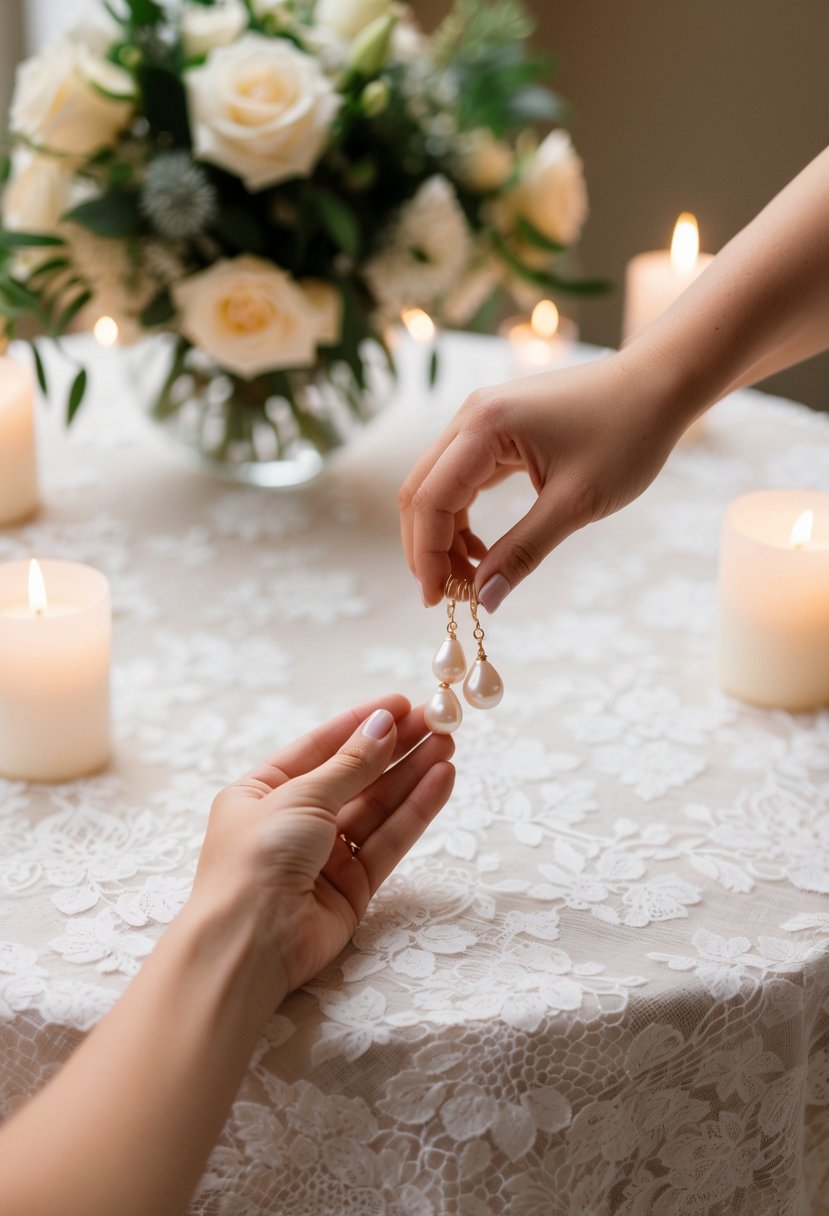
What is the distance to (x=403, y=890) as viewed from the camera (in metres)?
0.87

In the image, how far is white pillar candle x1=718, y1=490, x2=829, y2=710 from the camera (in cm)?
108

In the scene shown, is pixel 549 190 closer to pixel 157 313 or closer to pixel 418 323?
pixel 418 323

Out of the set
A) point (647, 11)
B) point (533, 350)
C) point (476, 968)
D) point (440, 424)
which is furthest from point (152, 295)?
point (647, 11)

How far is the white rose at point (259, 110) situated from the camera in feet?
3.88

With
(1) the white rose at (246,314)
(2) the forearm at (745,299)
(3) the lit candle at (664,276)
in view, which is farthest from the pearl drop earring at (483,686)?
(3) the lit candle at (664,276)

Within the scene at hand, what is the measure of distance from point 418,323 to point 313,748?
896 millimetres

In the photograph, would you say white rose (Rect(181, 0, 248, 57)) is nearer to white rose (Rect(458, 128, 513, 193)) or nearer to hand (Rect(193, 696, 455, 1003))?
white rose (Rect(458, 128, 513, 193))

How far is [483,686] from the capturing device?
0.95m

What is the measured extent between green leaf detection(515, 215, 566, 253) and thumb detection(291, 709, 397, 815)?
0.74m

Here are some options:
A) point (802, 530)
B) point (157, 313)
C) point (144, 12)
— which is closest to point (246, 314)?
point (157, 313)

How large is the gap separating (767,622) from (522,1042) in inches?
19.6

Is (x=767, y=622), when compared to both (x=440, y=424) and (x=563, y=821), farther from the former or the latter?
(x=440, y=424)

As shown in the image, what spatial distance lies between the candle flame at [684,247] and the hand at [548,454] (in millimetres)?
715

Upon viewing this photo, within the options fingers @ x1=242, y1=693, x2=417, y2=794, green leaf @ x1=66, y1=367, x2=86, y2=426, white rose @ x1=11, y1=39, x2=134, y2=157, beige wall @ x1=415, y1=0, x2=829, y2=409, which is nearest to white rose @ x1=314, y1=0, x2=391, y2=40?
white rose @ x1=11, y1=39, x2=134, y2=157
